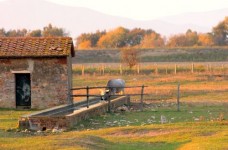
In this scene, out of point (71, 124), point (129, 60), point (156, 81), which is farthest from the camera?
point (129, 60)


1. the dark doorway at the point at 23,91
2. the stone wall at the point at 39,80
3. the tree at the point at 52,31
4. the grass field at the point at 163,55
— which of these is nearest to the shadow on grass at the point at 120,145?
the stone wall at the point at 39,80

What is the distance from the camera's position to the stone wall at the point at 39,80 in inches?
1394

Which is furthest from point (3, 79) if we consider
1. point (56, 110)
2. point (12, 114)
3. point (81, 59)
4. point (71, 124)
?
point (81, 59)

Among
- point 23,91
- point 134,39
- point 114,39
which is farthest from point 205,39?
point 23,91

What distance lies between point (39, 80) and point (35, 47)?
1.93 m

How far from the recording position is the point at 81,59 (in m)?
101

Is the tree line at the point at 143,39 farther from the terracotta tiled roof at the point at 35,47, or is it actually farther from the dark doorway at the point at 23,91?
the dark doorway at the point at 23,91

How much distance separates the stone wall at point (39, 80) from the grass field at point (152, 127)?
131cm

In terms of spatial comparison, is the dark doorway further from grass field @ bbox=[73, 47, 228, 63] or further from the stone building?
grass field @ bbox=[73, 47, 228, 63]

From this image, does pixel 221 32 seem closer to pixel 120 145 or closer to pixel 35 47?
pixel 35 47

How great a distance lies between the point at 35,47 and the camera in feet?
120

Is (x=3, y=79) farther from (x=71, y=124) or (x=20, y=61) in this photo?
(x=71, y=124)

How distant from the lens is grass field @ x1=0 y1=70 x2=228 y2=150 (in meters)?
20.2

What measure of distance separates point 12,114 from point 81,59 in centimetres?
6850
